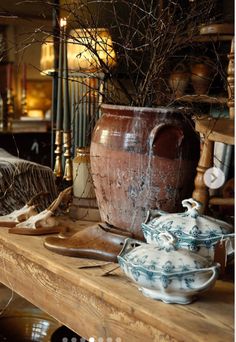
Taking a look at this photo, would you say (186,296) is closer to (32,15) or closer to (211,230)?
(211,230)

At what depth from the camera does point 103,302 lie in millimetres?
1005

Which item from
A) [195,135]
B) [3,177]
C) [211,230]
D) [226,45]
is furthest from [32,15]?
[211,230]

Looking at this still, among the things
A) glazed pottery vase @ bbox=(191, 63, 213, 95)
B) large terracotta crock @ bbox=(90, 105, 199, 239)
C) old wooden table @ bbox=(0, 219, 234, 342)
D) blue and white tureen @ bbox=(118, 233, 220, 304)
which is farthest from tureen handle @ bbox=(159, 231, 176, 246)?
glazed pottery vase @ bbox=(191, 63, 213, 95)

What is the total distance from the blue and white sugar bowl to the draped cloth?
627mm

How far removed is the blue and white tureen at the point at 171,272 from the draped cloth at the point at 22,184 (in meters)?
0.72

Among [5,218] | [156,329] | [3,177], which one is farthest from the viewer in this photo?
[3,177]

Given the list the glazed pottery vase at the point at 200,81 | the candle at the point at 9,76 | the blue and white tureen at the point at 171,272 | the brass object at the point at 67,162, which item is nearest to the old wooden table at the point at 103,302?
the blue and white tureen at the point at 171,272

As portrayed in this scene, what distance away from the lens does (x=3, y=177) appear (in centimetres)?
161

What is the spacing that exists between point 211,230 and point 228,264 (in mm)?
119

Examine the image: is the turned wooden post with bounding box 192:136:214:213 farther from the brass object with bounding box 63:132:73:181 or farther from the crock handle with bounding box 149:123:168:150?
the brass object with bounding box 63:132:73:181

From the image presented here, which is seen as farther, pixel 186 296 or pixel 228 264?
pixel 228 264

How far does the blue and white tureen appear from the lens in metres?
0.88

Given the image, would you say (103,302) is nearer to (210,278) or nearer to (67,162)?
(210,278)

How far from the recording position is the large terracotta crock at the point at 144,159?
1.21m
